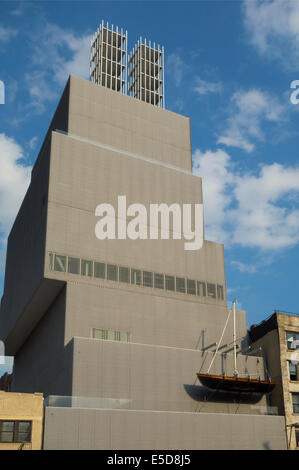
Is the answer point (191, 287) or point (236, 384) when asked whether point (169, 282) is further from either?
point (236, 384)

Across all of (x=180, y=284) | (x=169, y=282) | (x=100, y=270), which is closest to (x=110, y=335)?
(x=100, y=270)

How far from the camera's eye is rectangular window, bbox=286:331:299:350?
6153 cm

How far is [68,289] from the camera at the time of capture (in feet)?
197

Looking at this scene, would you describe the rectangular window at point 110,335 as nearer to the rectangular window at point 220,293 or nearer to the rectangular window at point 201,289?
the rectangular window at point 201,289

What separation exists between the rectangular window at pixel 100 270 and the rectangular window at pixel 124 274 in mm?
2051

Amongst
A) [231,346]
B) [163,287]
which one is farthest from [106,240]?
[231,346]

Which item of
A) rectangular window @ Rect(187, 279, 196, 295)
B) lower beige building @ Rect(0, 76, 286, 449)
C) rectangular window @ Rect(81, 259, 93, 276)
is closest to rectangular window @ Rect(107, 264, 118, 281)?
lower beige building @ Rect(0, 76, 286, 449)

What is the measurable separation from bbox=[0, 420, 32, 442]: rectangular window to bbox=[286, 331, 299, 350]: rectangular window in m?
30.1

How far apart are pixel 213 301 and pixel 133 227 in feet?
44.6

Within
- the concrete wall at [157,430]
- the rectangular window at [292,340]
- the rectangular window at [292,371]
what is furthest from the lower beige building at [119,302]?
the rectangular window at [292,340]

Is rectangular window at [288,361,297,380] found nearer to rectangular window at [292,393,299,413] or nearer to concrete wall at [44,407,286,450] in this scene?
rectangular window at [292,393,299,413]

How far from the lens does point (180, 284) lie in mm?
67500

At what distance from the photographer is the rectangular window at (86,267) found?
62281mm
